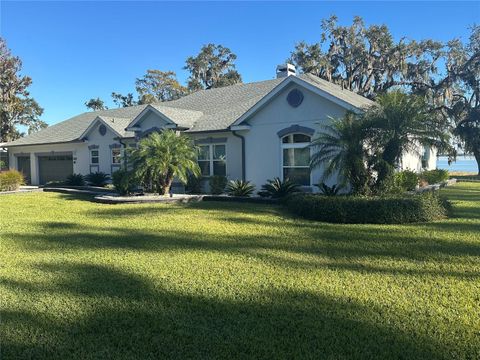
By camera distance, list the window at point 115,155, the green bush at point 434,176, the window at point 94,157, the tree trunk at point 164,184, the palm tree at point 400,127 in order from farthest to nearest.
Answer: the window at point 94,157, the window at point 115,155, the green bush at point 434,176, the tree trunk at point 164,184, the palm tree at point 400,127

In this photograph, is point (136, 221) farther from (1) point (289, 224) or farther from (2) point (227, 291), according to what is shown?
(2) point (227, 291)

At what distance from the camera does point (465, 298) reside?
16.5ft

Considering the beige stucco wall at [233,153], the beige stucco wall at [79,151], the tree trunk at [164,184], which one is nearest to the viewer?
the tree trunk at [164,184]

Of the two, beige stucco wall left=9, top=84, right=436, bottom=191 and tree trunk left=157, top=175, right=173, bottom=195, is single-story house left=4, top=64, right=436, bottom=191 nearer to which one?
beige stucco wall left=9, top=84, right=436, bottom=191

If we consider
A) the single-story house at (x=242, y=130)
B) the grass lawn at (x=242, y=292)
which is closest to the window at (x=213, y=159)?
the single-story house at (x=242, y=130)

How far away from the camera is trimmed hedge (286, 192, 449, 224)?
10.1 meters

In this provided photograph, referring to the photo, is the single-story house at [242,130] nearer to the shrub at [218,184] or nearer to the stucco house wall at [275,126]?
the stucco house wall at [275,126]

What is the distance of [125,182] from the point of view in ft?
51.2

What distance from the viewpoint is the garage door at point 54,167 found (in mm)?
27781

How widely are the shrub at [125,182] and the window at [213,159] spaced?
367cm

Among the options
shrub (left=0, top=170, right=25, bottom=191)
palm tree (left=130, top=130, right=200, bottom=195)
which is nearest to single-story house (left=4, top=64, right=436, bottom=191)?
palm tree (left=130, top=130, right=200, bottom=195)

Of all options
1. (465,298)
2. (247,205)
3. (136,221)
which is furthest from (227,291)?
(247,205)

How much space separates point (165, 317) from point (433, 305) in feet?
10.4

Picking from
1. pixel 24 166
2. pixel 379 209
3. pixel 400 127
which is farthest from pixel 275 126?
pixel 24 166
